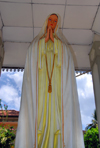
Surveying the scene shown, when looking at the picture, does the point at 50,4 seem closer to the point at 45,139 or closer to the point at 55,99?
the point at 55,99

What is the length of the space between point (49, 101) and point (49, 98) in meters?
0.05

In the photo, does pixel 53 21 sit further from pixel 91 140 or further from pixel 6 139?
pixel 91 140

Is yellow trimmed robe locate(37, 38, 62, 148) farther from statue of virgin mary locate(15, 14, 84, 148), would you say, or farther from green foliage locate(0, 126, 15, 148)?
green foliage locate(0, 126, 15, 148)

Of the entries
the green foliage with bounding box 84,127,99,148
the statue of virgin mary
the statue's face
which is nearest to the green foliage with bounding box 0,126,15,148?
the statue of virgin mary

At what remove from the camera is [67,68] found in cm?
254

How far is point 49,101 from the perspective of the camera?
2432 millimetres

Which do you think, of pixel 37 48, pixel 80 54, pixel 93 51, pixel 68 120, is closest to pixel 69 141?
pixel 68 120

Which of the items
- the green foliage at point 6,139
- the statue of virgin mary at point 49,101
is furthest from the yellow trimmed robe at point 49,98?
the green foliage at point 6,139

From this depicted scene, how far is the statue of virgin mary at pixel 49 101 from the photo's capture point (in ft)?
6.77

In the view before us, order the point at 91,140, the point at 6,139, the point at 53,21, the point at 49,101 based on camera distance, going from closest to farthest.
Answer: the point at 49,101 < the point at 53,21 < the point at 6,139 < the point at 91,140

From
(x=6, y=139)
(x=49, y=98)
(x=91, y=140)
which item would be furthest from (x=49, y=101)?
(x=91, y=140)

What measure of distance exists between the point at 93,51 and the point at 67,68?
9.83 ft

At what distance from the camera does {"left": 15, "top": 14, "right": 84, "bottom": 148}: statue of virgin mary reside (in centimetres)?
206

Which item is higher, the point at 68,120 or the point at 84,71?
the point at 84,71
